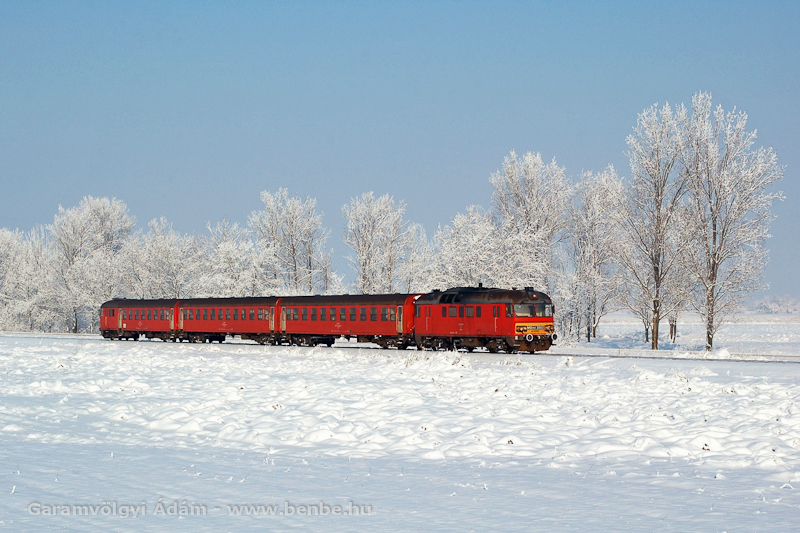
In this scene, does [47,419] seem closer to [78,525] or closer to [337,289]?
[78,525]

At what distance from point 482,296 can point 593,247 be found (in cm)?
2638

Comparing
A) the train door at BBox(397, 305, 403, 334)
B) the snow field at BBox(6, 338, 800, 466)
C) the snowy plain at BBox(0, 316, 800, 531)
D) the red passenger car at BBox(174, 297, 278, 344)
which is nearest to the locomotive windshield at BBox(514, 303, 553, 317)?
the train door at BBox(397, 305, 403, 334)

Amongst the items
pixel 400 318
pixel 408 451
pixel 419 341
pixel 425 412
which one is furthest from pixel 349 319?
pixel 408 451

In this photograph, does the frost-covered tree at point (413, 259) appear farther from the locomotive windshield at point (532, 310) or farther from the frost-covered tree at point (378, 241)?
the locomotive windshield at point (532, 310)

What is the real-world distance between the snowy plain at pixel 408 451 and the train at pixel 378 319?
12.4 metres

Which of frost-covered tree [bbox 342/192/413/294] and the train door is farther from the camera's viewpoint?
frost-covered tree [bbox 342/192/413/294]

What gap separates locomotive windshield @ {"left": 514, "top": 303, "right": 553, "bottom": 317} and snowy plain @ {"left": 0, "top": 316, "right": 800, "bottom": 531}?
39.4ft

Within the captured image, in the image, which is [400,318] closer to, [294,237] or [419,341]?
[419,341]

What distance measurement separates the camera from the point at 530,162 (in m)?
58.4

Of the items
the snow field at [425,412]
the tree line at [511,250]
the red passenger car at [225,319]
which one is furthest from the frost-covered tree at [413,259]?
the snow field at [425,412]

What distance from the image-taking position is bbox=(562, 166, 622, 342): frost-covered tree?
58156 mm

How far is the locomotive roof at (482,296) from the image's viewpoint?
34.8 metres

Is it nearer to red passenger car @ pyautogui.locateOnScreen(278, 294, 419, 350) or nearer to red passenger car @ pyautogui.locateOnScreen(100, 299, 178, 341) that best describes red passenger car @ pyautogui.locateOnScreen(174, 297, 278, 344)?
red passenger car @ pyautogui.locateOnScreen(100, 299, 178, 341)

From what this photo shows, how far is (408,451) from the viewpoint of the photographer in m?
12.2
